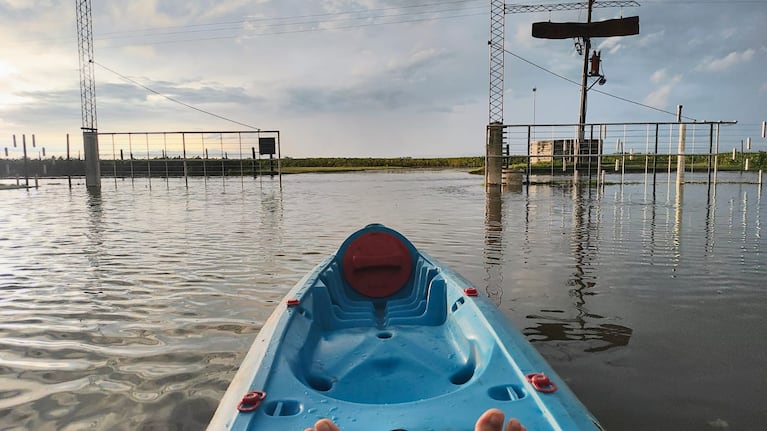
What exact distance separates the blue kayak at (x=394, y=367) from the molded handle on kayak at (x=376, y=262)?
0.65 feet

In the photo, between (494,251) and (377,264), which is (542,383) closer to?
(377,264)

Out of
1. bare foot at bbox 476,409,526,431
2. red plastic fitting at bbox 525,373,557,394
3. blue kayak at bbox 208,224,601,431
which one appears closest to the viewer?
bare foot at bbox 476,409,526,431

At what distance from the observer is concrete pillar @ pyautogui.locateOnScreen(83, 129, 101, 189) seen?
28938 mm

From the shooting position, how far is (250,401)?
2.08 meters

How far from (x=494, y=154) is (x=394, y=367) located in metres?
19.9

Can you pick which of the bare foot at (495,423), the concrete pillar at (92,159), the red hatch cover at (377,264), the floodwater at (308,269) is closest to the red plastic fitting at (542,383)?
the bare foot at (495,423)

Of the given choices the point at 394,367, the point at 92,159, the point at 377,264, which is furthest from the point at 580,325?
the point at 92,159

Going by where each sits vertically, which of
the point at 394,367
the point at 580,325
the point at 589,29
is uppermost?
the point at 589,29

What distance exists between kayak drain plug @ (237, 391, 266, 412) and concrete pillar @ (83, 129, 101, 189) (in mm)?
30645

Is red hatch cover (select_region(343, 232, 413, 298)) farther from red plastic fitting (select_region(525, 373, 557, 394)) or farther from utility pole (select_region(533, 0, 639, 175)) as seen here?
utility pole (select_region(533, 0, 639, 175))

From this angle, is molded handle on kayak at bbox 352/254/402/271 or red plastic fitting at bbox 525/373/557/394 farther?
molded handle on kayak at bbox 352/254/402/271

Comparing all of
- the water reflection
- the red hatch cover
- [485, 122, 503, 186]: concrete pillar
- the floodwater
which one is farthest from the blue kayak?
[485, 122, 503, 186]: concrete pillar

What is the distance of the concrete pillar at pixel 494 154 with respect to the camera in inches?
851

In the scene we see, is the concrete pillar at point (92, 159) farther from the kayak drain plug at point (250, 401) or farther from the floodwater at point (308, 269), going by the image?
the kayak drain plug at point (250, 401)
